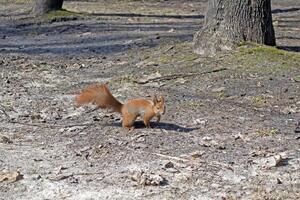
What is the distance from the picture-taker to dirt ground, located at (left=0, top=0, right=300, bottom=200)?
4.50m

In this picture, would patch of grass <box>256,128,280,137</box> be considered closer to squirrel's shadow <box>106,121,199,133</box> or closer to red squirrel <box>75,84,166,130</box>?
squirrel's shadow <box>106,121,199,133</box>

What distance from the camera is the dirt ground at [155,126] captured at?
4504 mm

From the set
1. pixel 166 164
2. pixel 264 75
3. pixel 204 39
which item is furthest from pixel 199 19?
pixel 166 164

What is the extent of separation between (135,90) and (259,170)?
3070 mm

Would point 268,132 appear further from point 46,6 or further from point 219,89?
point 46,6

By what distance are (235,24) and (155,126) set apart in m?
3.41

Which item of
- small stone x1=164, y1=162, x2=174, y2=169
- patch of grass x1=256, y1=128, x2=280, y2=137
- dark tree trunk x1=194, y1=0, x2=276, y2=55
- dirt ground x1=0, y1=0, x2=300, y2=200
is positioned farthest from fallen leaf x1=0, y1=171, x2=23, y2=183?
dark tree trunk x1=194, y1=0, x2=276, y2=55

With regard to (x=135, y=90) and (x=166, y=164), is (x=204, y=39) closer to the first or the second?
(x=135, y=90)

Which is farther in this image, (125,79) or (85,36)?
(85,36)

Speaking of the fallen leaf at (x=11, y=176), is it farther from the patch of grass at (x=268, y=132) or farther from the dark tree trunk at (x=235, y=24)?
the dark tree trunk at (x=235, y=24)

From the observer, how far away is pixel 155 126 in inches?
232

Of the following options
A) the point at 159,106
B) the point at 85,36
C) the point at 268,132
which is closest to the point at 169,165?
the point at 159,106

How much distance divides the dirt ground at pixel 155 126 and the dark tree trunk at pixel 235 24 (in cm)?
25

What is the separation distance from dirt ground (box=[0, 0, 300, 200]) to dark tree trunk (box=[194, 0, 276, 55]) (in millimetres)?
245
